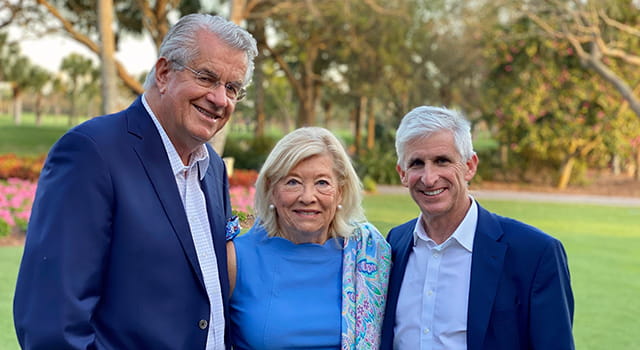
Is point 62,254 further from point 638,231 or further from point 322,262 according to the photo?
point 638,231

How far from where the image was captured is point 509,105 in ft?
69.2

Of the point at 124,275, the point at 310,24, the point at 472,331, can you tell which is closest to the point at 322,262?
the point at 472,331

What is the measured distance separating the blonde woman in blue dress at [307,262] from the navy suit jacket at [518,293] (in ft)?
1.42

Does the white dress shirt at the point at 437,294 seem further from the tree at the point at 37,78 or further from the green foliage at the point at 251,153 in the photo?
the tree at the point at 37,78

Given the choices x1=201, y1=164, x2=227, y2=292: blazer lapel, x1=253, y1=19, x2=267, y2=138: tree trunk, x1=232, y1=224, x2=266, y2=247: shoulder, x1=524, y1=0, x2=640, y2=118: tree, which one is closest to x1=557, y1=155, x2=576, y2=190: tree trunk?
x1=524, y1=0, x2=640, y2=118: tree

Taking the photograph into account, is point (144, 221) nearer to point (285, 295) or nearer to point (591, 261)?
point (285, 295)

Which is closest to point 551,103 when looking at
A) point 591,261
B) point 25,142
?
point 591,261

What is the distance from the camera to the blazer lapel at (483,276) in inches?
97.4

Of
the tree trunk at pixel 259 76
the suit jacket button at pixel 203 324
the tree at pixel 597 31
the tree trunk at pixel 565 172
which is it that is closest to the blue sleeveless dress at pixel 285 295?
the suit jacket button at pixel 203 324

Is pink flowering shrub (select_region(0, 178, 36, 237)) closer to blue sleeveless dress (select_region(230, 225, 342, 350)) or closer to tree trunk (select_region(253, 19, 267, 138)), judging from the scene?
blue sleeveless dress (select_region(230, 225, 342, 350))

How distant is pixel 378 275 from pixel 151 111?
3.85 feet

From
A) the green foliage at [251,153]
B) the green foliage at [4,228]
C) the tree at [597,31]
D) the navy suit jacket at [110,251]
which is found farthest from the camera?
the green foliage at [251,153]

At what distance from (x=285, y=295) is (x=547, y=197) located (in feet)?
56.2

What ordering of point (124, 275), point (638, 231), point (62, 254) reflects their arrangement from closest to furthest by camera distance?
point (62, 254)
point (124, 275)
point (638, 231)
